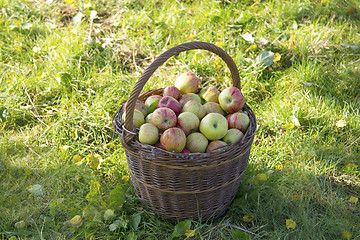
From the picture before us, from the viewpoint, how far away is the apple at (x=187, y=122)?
2.17 m

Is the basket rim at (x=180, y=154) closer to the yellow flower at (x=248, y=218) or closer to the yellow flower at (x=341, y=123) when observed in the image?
the yellow flower at (x=248, y=218)

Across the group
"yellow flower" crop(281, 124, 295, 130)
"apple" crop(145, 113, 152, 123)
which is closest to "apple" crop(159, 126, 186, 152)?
"apple" crop(145, 113, 152, 123)

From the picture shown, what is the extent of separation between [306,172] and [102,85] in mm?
2143

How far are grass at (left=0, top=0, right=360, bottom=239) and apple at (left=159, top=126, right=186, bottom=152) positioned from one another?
516mm

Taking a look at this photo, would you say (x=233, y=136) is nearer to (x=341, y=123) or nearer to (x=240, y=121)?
(x=240, y=121)

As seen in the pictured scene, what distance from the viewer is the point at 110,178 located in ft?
8.69

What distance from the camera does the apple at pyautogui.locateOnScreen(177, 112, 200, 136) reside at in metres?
2.17

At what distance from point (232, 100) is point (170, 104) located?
44cm

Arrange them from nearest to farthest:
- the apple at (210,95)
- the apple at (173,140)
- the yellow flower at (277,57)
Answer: the apple at (173,140), the apple at (210,95), the yellow flower at (277,57)

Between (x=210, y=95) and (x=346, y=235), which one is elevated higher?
(x=210, y=95)

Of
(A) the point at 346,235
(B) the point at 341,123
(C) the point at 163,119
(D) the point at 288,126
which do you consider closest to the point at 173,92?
(C) the point at 163,119

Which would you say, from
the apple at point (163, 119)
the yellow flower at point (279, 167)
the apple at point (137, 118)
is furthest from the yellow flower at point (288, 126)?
the apple at point (137, 118)

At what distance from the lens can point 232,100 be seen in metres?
2.32

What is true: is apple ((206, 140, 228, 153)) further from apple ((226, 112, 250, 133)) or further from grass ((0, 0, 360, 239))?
grass ((0, 0, 360, 239))
